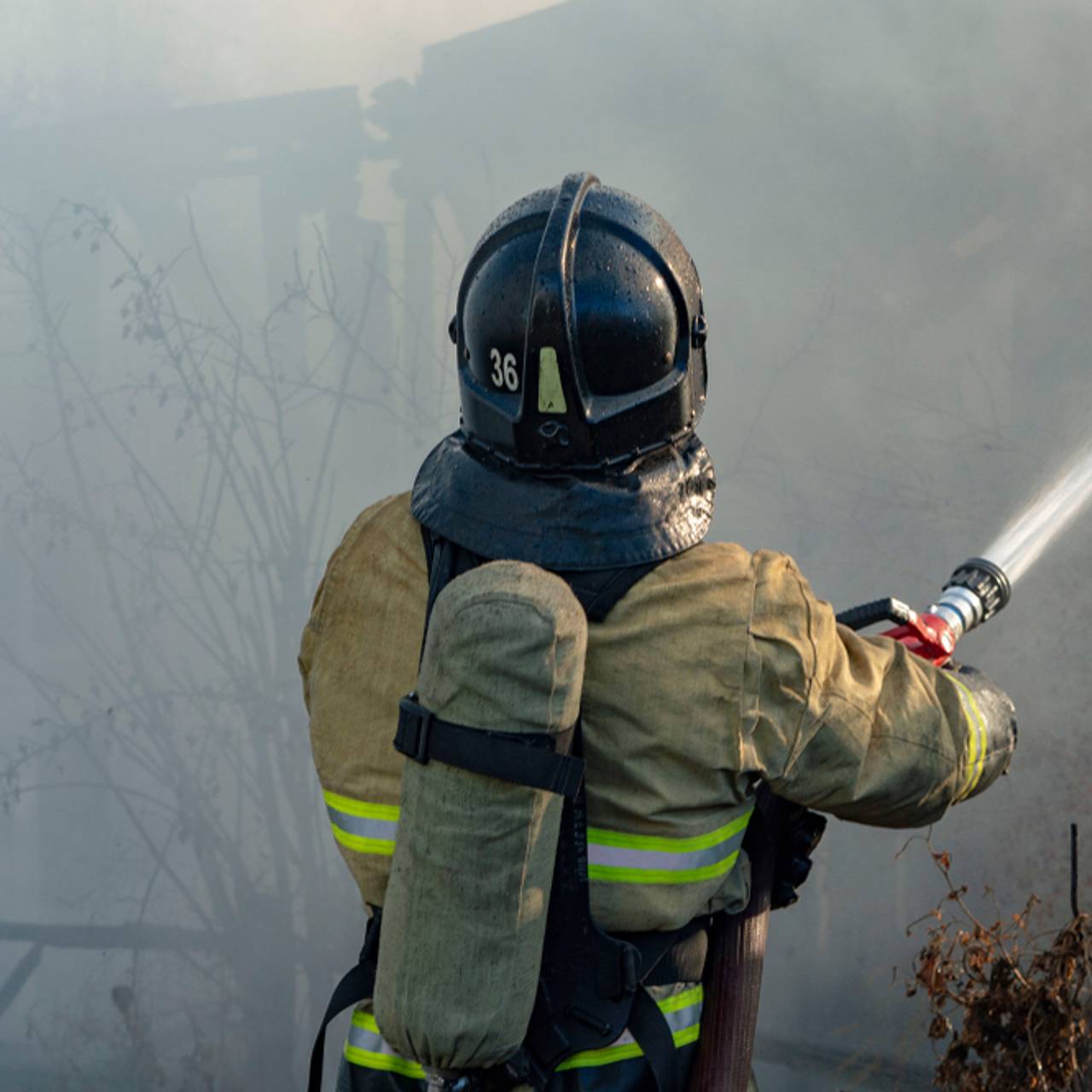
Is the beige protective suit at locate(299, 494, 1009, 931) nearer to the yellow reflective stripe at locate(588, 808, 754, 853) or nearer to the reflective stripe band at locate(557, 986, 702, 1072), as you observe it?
the yellow reflective stripe at locate(588, 808, 754, 853)

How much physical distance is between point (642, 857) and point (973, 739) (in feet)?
1.66

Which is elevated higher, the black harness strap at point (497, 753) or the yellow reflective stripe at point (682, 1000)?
the black harness strap at point (497, 753)

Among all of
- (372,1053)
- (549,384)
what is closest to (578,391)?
(549,384)

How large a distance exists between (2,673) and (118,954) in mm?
877

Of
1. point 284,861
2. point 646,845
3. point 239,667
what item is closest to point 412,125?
point 239,667

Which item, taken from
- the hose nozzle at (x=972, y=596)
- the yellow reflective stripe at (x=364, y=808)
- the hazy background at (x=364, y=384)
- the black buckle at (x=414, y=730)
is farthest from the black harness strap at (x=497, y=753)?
the hazy background at (x=364, y=384)

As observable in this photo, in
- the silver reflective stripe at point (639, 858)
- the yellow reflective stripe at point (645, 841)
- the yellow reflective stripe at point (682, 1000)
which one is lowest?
the yellow reflective stripe at point (682, 1000)

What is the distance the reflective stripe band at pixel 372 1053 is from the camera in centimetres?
183

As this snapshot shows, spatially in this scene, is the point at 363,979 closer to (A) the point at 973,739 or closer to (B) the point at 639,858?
(B) the point at 639,858

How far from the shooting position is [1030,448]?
3.35 m

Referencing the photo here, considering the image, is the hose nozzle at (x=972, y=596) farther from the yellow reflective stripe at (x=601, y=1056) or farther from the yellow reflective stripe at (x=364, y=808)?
the yellow reflective stripe at (x=364, y=808)

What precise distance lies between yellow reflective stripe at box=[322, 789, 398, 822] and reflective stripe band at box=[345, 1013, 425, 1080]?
0.98 feet

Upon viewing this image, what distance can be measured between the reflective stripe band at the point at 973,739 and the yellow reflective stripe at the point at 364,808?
2.66ft

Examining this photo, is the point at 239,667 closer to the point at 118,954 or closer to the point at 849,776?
the point at 118,954
